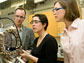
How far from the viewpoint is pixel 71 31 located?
1.01 m

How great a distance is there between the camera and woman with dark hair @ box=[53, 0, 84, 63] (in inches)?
36.8

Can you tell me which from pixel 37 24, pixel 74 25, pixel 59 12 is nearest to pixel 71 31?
pixel 74 25

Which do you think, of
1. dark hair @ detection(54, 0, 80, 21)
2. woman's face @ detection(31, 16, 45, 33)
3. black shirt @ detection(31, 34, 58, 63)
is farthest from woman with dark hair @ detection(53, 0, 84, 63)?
woman's face @ detection(31, 16, 45, 33)

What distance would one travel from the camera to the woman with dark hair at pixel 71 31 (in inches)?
36.8

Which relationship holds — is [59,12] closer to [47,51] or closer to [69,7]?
[69,7]

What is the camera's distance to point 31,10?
4043mm

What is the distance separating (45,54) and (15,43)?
Answer: 1.66 feet

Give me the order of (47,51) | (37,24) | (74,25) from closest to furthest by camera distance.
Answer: (74,25)
(47,51)
(37,24)

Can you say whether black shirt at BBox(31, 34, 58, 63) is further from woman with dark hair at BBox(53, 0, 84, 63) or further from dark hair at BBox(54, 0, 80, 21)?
dark hair at BBox(54, 0, 80, 21)

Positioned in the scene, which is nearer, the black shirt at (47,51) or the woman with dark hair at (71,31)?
the woman with dark hair at (71,31)

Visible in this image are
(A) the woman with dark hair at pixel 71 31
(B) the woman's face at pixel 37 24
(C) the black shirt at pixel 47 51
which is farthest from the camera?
(B) the woman's face at pixel 37 24

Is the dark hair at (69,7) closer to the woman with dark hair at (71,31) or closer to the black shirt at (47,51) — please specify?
the woman with dark hair at (71,31)

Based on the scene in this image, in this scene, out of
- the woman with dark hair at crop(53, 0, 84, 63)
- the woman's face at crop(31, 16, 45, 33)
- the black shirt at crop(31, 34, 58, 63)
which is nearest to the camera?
the woman with dark hair at crop(53, 0, 84, 63)

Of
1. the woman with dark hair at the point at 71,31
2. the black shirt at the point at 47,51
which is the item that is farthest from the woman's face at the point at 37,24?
the woman with dark hair at the point at 71,31
